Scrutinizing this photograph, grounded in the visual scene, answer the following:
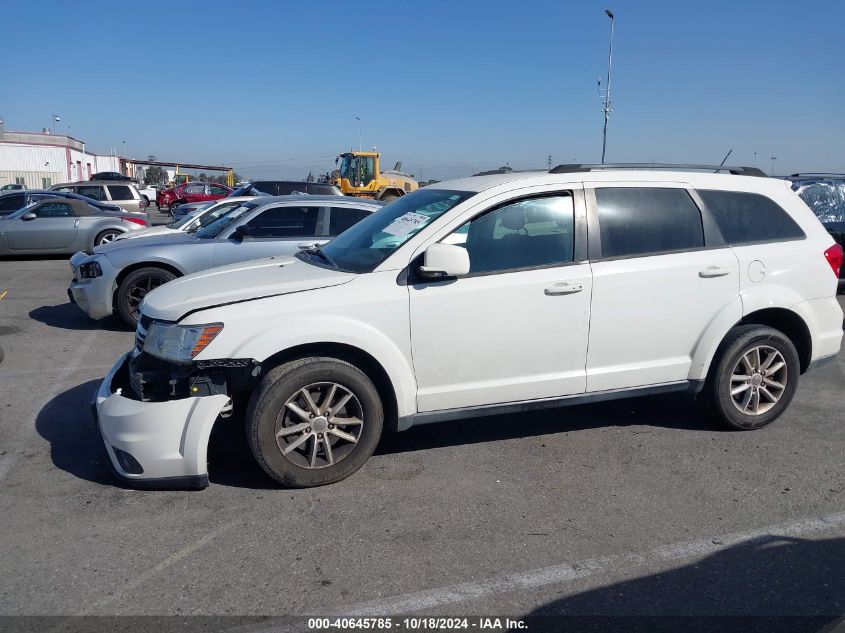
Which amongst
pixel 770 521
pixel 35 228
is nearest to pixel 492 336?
pixel 770 521

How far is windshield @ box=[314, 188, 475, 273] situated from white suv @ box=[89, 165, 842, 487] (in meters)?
0.02

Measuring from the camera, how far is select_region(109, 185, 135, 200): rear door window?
21772 millimetres

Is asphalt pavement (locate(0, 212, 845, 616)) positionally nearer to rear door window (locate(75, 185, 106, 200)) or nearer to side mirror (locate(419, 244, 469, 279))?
side mirror (locate(419, 244, 469, 279))

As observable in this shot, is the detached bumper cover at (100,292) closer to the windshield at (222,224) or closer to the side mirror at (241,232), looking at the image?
the windshield at (222,224)

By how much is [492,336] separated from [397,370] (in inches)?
24.7

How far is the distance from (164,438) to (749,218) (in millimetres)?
4194

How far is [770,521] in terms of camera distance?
393 cm

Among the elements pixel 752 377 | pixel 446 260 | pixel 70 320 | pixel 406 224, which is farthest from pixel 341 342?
pixel 70 320

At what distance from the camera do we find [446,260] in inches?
166

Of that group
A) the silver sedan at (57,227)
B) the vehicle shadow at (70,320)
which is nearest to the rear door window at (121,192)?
the silver sedan at (57,227)

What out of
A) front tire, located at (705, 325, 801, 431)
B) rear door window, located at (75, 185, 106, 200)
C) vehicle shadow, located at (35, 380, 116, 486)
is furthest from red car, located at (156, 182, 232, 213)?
front tire, located at (705, 325, 801, 431)

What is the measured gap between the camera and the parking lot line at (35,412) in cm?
471

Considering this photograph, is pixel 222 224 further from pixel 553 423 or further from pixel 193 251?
pixel 553 423

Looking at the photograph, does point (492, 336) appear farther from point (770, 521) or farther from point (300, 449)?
point (770, 521)
